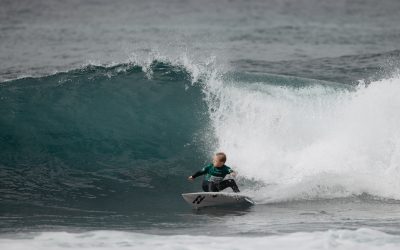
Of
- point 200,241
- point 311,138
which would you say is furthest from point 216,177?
point 311,138

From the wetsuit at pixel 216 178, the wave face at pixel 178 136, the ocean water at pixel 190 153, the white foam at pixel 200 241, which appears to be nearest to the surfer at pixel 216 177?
the wetsuit at pixel 216 178

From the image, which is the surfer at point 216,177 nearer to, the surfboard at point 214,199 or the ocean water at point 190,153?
the surfboard at point 214,199

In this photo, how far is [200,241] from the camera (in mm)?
11516

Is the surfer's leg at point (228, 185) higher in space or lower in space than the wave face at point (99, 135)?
lower

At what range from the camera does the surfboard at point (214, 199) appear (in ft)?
46.1

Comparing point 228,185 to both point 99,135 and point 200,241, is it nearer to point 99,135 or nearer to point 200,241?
point 200,241

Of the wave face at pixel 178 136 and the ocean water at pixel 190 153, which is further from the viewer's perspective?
the wave face at pixel 178 136

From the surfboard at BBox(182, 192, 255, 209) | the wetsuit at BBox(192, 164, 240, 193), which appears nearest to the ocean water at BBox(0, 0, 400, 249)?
the surfboard at BBox(182, 192, 255, 209)

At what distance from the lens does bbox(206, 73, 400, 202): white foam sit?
611 inches

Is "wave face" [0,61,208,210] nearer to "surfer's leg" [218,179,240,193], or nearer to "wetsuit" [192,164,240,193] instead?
"wetsuit" [192,164,240,193]

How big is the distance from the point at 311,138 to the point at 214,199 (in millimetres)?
4585

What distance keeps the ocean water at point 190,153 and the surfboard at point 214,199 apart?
Result: 0.19m

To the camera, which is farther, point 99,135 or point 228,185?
point 99,135

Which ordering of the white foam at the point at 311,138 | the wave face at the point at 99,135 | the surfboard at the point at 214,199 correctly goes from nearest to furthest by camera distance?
the surfboard at the point at 214,199 < the white foam at the point at 311,138 < the wave face at the point at 99,135
